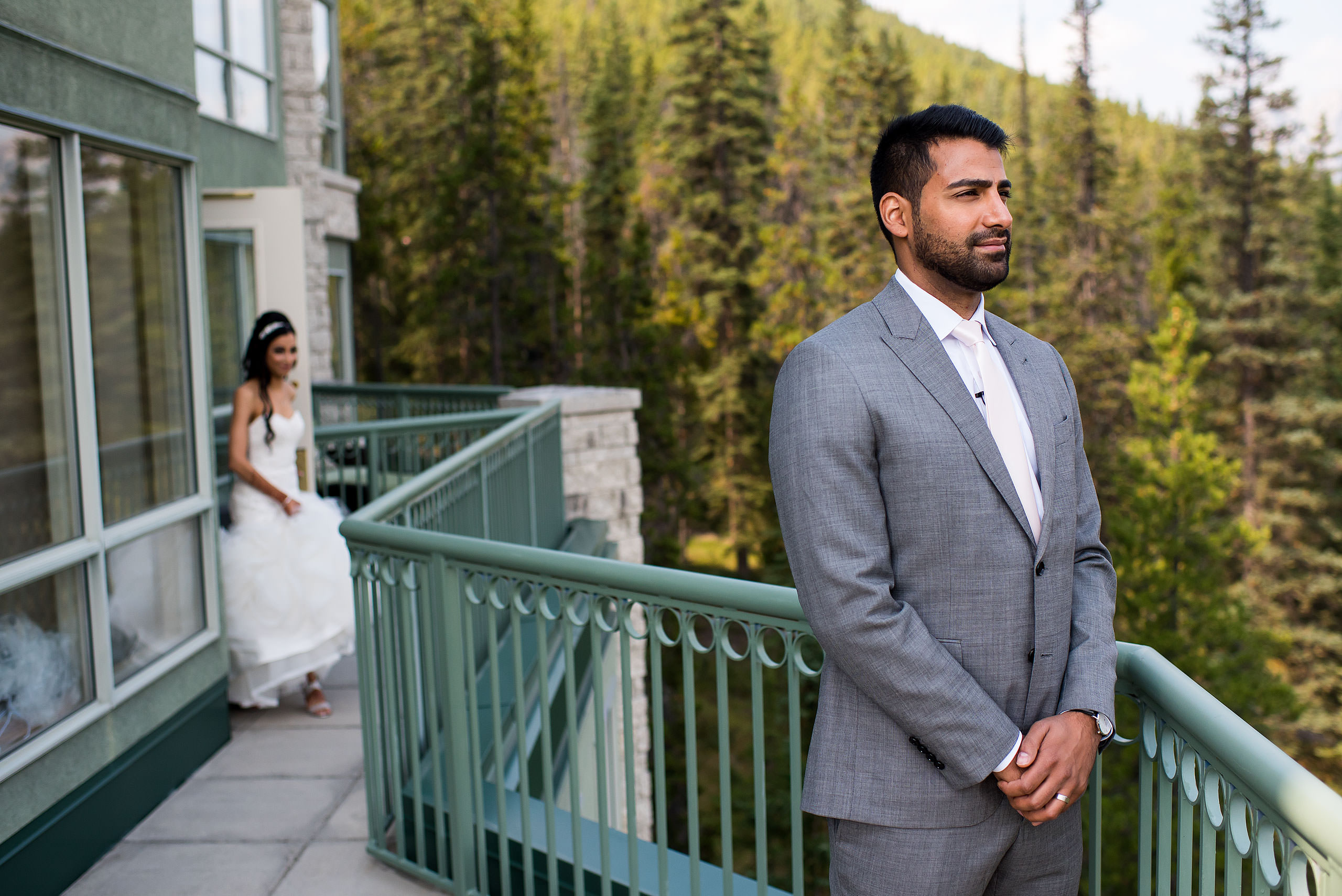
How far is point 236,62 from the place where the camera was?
42.3 feet

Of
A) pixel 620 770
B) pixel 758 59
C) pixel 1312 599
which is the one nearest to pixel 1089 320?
pixel 1312 599

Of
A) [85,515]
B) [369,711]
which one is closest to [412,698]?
[369,711]

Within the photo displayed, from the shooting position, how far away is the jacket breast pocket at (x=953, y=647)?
190cm

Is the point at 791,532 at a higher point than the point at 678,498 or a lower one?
higher

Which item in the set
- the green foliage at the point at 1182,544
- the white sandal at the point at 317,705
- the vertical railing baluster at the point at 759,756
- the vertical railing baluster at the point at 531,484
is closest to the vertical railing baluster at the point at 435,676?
the vertical railing baluster at the point at 759,756

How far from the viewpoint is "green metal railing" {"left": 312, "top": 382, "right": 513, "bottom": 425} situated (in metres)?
12.1

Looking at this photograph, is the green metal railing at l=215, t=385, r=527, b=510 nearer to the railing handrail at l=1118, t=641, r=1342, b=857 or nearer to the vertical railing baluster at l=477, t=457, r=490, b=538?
the vertical railing baluster at l=477, t=457, r=490, b=538

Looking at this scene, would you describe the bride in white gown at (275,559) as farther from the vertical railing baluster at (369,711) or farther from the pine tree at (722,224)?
the pine tree at (722,224)

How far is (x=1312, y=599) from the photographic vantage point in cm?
3462

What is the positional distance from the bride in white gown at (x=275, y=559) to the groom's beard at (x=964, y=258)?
13.7 ft

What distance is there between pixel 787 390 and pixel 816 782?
71cm

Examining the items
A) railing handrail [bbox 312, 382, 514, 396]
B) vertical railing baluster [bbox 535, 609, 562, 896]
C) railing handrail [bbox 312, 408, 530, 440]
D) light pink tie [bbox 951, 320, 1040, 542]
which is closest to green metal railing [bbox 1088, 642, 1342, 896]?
light pink tie [bbox 951, 320, 1040, 542]

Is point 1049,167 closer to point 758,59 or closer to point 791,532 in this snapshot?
point 758,59

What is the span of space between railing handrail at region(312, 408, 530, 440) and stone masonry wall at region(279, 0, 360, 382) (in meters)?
7.31
